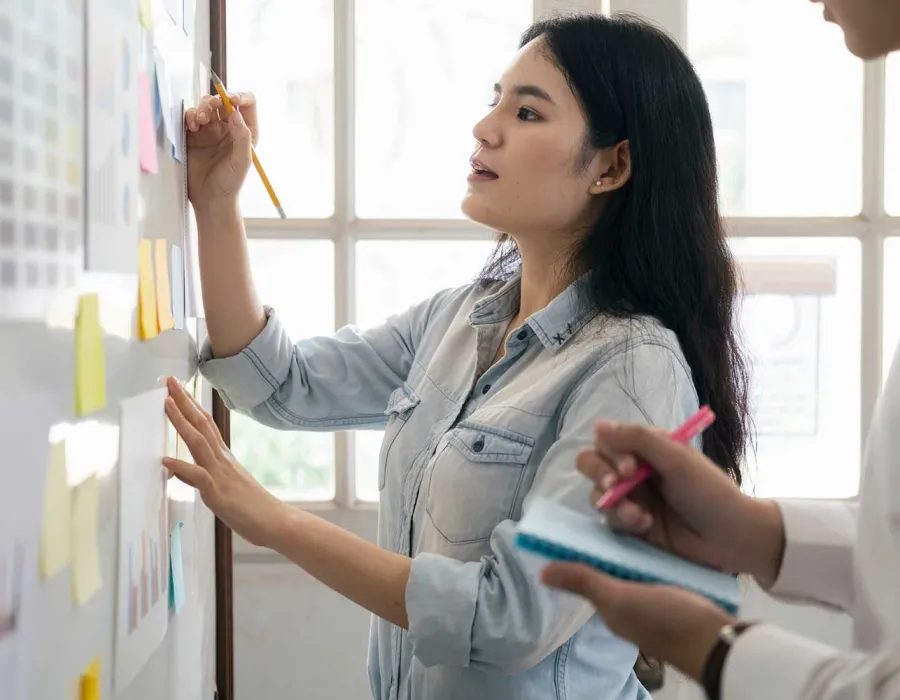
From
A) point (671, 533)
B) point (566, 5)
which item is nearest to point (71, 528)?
point (671, 533)

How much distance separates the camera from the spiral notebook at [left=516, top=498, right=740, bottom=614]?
0.62m

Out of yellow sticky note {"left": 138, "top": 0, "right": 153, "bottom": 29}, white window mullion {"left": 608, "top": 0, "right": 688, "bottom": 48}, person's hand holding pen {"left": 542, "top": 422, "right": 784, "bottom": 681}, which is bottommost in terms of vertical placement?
person's hand holding pen {"left": 542, "top": 422, "right": 784, "bottom": 681}

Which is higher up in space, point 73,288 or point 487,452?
point 73,288

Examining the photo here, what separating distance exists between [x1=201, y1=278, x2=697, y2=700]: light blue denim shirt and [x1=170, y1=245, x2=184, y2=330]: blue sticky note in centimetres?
14

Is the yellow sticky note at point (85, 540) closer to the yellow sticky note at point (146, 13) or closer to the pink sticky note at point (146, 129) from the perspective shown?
the pink sticky note at point (146, 129)

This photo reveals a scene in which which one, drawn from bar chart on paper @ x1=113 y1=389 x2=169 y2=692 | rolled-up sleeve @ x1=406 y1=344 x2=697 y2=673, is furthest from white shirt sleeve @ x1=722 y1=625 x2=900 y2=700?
bar chart on paper @ x1=113 y1=389 x2=169 y2=692

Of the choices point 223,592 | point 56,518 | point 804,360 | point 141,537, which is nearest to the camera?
point 56,518

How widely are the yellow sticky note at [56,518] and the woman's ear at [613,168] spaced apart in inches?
30.2

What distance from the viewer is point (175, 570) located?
1092 millimetres

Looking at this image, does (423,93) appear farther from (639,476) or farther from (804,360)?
(639,476)

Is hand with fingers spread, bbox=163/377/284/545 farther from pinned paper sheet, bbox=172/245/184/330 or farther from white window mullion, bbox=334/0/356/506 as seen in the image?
white window mullion, bbox=334/0/356/506

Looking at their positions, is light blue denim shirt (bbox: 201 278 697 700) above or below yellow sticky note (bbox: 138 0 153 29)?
below

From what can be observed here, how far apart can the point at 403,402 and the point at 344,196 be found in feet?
1.87

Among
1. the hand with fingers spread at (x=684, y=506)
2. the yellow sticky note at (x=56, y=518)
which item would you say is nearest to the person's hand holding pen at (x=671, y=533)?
the hand with fingers spread at (x=684, y=506)
